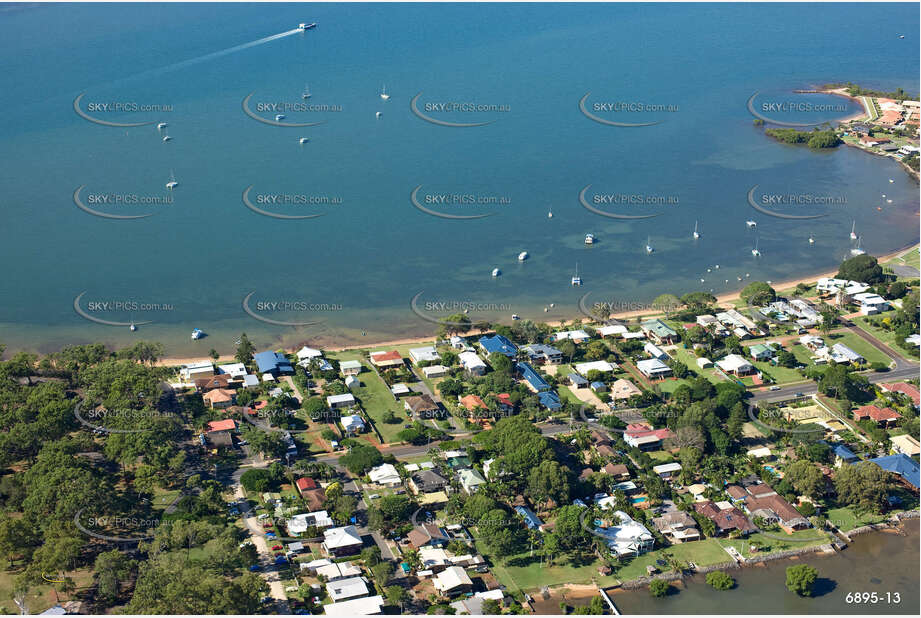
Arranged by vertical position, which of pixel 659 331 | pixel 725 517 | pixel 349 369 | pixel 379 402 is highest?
pixel 725 517

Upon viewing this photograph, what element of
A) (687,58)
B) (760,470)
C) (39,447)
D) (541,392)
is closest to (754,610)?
(760,470)

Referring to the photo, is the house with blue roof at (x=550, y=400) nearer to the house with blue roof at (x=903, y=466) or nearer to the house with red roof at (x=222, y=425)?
the house with blue roof at (x=903, y=466)

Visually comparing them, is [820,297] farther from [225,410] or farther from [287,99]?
[287,99]

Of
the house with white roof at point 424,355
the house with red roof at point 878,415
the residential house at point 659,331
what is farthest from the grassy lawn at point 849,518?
the house with white roof at point 424,355

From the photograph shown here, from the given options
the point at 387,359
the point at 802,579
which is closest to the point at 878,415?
the point at 802,579

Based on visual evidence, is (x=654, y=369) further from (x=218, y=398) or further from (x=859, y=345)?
(x=218, y=398)

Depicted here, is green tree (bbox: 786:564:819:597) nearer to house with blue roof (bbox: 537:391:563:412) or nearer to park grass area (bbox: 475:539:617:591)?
park grass area (bbox: 475:539:617:591)

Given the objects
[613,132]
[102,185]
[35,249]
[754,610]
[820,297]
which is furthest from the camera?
[613,132]
